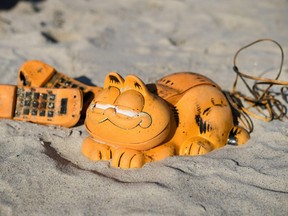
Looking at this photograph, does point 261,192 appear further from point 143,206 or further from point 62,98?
point 62,98

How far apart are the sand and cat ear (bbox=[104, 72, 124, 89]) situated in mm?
437

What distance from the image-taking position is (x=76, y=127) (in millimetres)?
2850

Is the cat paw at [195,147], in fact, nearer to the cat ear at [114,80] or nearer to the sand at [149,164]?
the sand at [149,164]

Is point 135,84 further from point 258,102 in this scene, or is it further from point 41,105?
point 258,102

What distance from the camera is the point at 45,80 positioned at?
3023 millimetres

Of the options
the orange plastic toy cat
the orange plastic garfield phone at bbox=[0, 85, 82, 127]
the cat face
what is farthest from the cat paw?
the orange plastic garfield phone at bbox=[0, 85, 82, 127]

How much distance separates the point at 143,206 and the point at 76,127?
988mm

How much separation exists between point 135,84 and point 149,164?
17.6 inches

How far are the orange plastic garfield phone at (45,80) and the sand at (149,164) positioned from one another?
0.30 meters

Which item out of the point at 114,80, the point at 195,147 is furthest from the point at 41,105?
the point at 195,147

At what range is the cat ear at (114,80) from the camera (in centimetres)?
226

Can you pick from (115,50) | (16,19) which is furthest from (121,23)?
(16,19)

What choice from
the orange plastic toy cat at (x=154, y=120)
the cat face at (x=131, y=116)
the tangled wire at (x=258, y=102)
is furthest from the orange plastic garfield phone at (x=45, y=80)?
the tangled wire at (x=258, y=102)

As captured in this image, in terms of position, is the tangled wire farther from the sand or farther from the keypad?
the keypad
